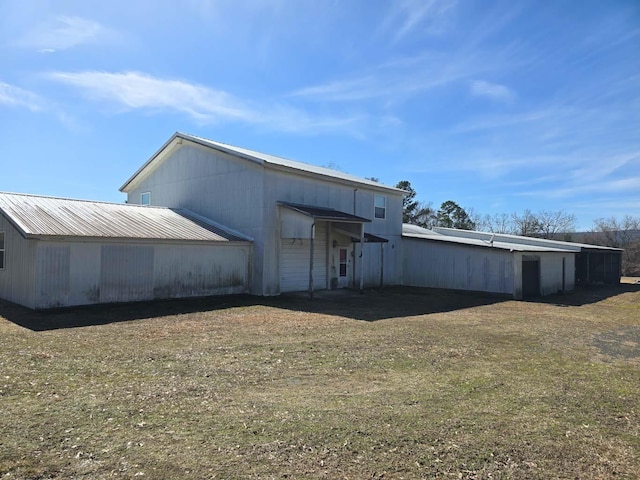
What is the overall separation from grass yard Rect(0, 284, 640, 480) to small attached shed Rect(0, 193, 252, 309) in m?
2.21

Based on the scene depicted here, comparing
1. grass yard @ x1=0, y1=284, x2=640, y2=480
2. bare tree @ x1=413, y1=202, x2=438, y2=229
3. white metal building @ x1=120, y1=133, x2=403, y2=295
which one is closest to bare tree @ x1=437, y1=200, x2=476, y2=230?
bare tree @ x1=413, y1=202, x2=438, y2=229

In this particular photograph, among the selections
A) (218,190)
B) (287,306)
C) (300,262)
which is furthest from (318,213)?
(218,190)

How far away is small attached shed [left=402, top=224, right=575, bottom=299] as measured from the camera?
1942 cm

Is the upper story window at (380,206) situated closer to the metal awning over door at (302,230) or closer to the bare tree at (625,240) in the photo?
the metal awning over door at (302,230)

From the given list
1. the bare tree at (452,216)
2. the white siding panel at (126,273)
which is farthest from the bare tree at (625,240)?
the white siding panel at (126,273)

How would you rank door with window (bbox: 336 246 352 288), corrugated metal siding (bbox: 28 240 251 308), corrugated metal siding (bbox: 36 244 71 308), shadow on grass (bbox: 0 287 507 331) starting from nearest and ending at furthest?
shadow on grass (bbox: 0 287 507 331) → corrugated metal siding (bbox: 36 244 71 308) → corrugated metal siding (bbox: 28 240 251 308) → door with window (bbox: 336 246 352 288)

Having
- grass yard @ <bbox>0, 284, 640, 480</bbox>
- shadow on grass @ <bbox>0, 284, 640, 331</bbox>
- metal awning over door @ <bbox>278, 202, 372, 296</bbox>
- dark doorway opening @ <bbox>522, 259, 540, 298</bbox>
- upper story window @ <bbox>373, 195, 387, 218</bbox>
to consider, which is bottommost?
grass yard @ <bbox>0, 284, 640, 480</bbox>

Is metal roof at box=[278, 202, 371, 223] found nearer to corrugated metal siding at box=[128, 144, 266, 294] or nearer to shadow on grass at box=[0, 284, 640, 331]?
corrugated metal siding at box=[128, 144, 266, 294]

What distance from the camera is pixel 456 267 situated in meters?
21.2

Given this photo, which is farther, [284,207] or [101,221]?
[284,207]

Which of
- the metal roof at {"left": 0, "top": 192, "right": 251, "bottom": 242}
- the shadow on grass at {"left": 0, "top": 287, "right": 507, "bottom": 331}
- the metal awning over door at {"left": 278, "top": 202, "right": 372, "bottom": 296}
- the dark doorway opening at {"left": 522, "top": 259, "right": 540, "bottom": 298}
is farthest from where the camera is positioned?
the dark doorway opening at {"left": 522, "top": 259, "right": 540, "bottom": 298}

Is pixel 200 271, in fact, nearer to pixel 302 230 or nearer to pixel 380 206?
pixel 302 230

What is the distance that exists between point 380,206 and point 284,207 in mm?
7227

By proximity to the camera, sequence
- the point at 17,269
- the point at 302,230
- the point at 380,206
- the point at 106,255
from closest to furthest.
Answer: the point at 17,269 → the point at 106,255 → the point at 302,230 → the point at 380,206
